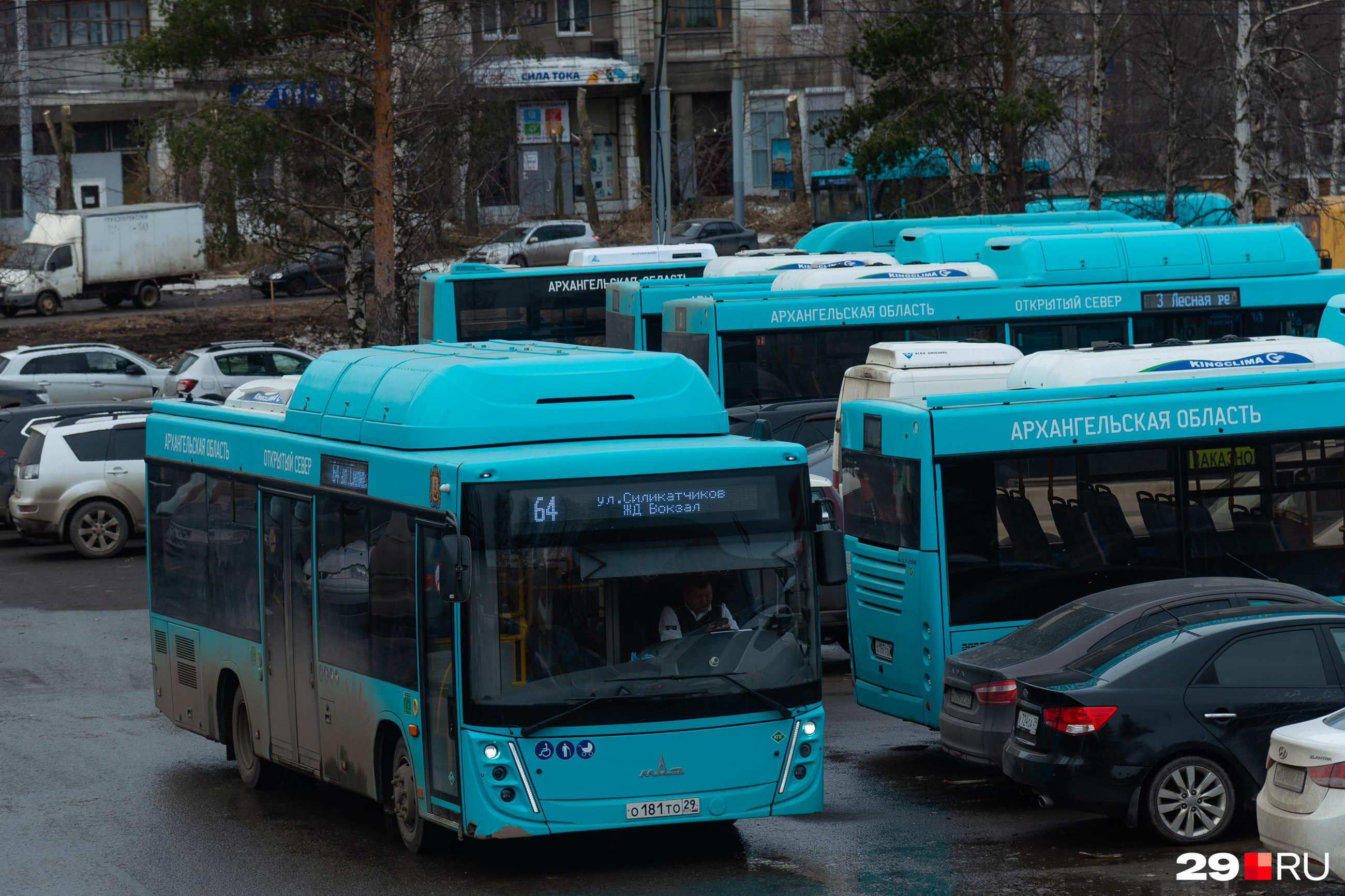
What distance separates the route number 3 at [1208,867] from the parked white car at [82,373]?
27856mm

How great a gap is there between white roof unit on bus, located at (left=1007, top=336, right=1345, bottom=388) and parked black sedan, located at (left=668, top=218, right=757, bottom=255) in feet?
119

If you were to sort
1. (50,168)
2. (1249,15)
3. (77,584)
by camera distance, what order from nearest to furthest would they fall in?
(77,584)
(1249,15)
(50,168)

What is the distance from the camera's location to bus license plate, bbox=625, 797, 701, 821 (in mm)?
9094

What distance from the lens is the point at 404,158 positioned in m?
36.7

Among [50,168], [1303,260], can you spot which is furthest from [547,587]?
[50,168]

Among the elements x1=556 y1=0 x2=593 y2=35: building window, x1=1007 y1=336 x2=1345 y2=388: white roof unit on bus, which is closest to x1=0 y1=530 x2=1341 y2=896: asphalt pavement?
x1=1007 y1=336 x2=1345 y2=388: white roof unit on bus

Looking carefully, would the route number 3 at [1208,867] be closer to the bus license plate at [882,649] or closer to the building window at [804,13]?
the bus license plate at [882,649]

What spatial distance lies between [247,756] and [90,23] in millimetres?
57560

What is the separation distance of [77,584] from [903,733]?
42.2 ft

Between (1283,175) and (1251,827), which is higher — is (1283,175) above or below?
above

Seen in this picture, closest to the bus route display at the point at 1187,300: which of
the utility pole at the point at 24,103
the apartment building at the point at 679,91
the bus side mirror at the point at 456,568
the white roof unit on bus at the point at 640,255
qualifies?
the white roof unit on bus at the point at 640,255

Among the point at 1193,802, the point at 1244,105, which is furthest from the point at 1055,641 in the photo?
the point at 1244,105

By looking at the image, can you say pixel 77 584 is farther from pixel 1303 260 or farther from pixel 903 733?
pixel 1303 260

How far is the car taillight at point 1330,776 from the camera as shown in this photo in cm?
782
